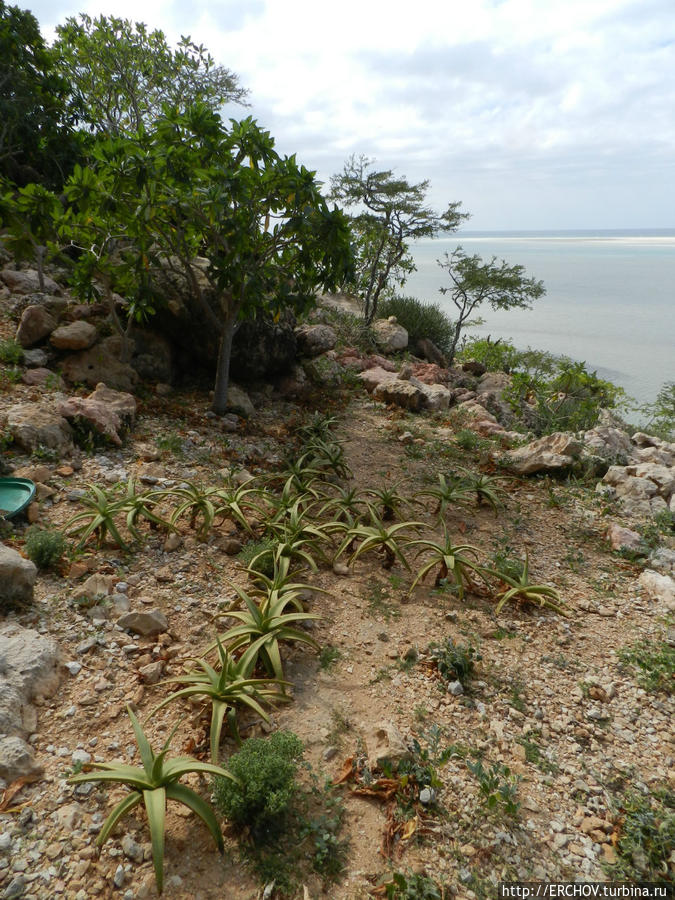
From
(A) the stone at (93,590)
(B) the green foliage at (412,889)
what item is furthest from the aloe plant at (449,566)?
(A) the stone at (93,590)

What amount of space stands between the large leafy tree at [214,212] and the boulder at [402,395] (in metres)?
3.27

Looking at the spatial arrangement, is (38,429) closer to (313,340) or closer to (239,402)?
(239,402)

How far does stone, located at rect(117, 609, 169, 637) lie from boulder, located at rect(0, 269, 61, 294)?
26.1ft

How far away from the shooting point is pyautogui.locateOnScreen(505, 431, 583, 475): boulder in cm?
724

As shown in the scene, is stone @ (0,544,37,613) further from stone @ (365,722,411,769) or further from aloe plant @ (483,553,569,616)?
aloe plant @ (483,553,569,616)

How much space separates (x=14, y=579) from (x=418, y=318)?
15.5 metres

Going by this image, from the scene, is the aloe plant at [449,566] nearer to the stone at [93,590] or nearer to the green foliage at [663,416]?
the stone at [93,590]

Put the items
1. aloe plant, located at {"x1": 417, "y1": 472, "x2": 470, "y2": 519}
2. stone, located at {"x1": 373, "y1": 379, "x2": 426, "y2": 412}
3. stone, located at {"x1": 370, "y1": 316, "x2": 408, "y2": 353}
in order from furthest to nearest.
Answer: stone, located at {"x1": 370, "y1": 316, "x2": 408, "y2": 353}, stone, located at {"x1": 373, "y1": 379, "x2": 426, "y2": 412}, aloe plant, located at {"x1": 417, "y1": 472, "x2": 470, "y2": 519}

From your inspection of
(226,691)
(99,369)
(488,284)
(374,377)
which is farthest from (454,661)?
(488,284)

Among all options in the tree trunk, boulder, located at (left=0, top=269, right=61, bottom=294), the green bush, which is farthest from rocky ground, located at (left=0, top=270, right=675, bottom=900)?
the green bush

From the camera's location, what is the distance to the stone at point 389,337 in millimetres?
14445

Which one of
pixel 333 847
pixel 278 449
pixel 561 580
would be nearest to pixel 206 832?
pixel 333 847

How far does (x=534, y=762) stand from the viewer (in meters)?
2.96

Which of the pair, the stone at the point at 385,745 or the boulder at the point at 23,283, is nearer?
the stone at the point at 385,745
